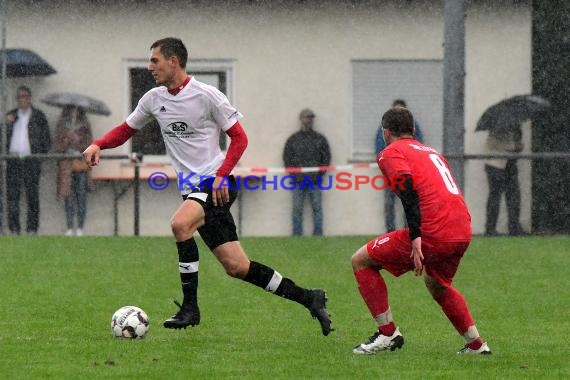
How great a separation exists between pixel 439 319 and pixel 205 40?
42.6ft

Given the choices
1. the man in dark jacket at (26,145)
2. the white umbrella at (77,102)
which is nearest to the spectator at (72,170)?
the white umbrella at (77,102)

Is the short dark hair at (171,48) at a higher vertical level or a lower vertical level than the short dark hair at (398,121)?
higher

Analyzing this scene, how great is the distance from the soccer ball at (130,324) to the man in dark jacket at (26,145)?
11518mm

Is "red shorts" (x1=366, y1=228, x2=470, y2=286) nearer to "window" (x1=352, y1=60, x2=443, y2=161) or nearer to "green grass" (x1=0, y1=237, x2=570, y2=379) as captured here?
"green grass" (x1=0, y1=237, x2=570, y2=379)

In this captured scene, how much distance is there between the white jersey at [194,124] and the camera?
990cm

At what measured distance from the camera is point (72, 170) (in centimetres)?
2122

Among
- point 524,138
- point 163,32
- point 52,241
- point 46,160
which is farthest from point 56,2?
point 524,138

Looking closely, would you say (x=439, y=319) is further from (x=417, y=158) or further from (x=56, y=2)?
(x=56, y=2)

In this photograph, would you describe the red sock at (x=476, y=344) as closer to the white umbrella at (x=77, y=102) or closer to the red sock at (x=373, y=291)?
the red sock at (x=373, y=291)

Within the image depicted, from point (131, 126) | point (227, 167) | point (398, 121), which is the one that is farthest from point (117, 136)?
point (398, 121)

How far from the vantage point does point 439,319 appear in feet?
37.1

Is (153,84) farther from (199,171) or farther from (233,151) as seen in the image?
(233,151)

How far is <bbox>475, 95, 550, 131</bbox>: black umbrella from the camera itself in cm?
2167

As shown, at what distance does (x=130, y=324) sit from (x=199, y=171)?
1.16 metres
